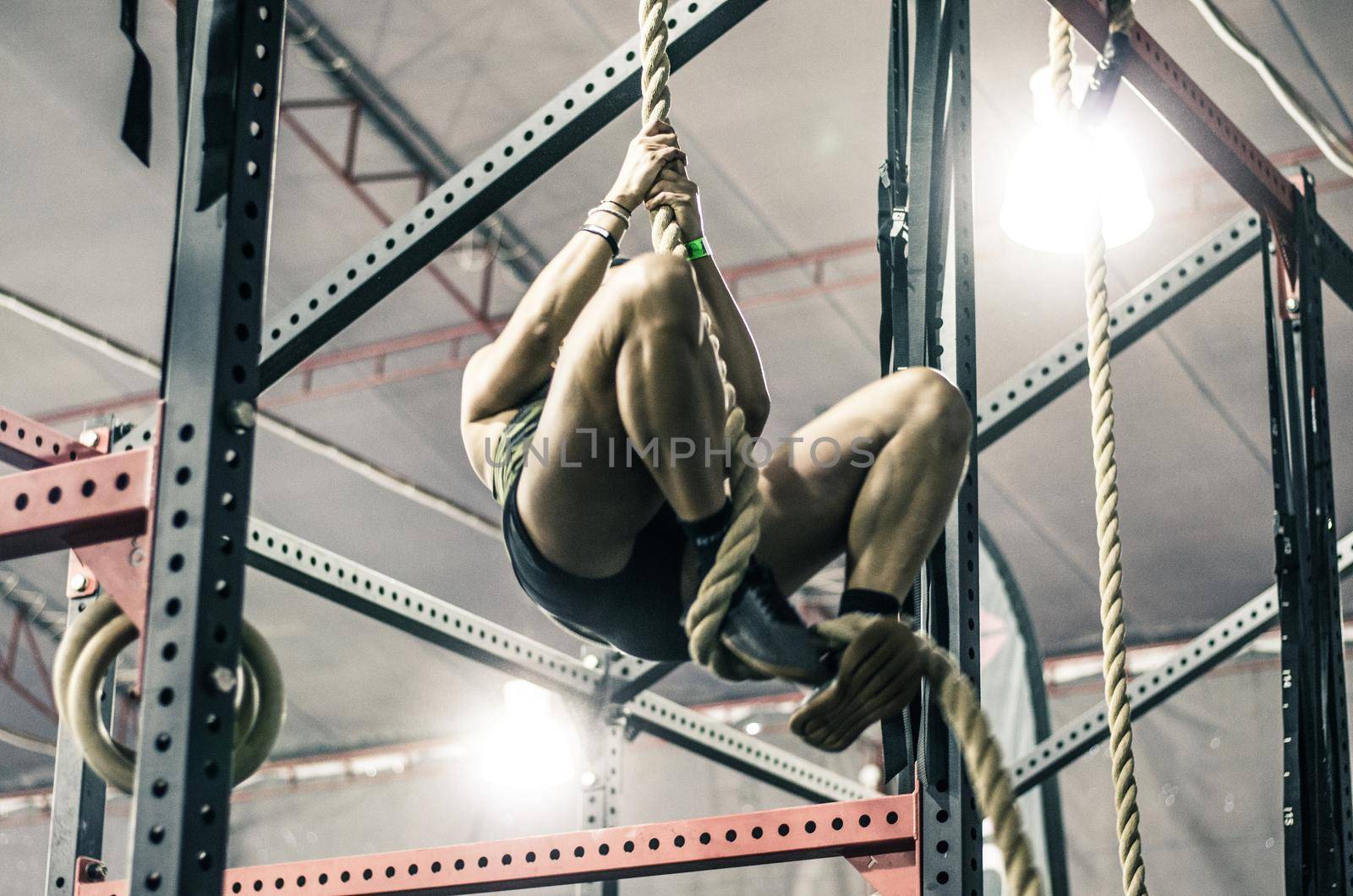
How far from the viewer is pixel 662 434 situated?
1833 mm

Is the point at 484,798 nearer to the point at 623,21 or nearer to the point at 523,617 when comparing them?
the point at 523,617

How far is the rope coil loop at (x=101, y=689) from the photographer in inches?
71.1

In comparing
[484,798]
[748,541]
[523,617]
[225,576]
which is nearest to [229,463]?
[225,576]

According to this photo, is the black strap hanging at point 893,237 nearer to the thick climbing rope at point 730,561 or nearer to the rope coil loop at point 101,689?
the thick climbing rope at point 730,561

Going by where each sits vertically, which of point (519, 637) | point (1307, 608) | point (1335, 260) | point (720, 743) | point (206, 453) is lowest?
point (206, 453)

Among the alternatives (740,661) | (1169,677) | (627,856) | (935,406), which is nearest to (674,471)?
(740,661)

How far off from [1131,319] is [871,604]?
2036 millimetres

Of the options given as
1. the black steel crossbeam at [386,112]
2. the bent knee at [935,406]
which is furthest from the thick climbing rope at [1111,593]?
the black steel crossbeam at [386,112]

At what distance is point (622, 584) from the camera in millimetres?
2152

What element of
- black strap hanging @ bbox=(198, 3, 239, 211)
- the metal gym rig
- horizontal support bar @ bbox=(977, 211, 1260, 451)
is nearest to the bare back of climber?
the metal gym rig

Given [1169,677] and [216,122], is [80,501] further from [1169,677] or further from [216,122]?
[1169,677]

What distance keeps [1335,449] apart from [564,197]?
4997 mm

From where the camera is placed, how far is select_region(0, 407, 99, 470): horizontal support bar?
309cm

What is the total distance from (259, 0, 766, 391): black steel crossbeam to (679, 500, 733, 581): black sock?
1.26 m
